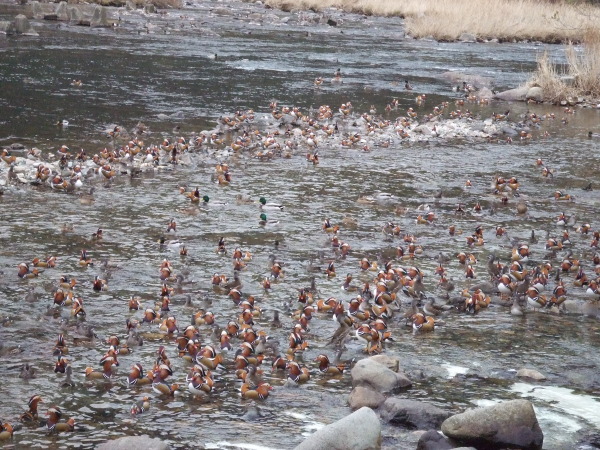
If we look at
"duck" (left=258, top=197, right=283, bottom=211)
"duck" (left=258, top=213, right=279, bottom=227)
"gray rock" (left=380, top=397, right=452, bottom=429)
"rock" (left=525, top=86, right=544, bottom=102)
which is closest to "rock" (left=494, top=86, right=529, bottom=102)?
"rock" (left=525, top=86, right=544, bottom=102)

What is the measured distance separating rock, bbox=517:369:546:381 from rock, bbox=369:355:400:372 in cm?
122

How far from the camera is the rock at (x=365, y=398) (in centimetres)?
801

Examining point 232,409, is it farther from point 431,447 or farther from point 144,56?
point 144,56

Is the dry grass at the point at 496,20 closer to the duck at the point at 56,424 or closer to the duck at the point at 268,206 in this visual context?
the duck at the point at 268,206

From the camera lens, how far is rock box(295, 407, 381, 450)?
22.9 feet

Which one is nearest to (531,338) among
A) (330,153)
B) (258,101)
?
(330,153)

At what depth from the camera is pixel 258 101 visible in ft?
78.5

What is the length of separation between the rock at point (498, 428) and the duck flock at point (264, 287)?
1771mm

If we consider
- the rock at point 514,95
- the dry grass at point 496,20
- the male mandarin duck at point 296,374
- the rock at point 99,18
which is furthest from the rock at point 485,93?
the male mandarin duck at point 296,374

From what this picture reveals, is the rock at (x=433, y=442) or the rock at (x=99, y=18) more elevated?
the rock at (x=99, y=18)

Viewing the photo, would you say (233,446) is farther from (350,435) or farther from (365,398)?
(365,398)

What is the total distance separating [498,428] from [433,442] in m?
0.60

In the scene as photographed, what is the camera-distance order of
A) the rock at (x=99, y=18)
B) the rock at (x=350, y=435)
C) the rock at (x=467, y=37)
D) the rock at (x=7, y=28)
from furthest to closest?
the rock at (x=467, y=37), the rock at (x=99, y=18), the rock at (x=7, y=28), the rock at (x=350, y=435)

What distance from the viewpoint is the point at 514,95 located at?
2792cm
